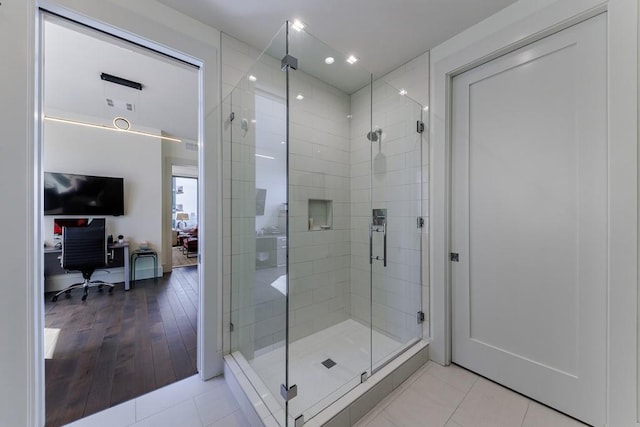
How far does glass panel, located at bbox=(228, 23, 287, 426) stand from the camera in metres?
1.66

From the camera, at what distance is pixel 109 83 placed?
289 centimetres

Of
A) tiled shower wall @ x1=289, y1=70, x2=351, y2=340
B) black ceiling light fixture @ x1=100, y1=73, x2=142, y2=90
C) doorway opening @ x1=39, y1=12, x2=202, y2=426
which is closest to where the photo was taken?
doorway opening @ x1=39, y1=12, x2=202, y2=426

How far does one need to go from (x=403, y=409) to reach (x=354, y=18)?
9.07 feet

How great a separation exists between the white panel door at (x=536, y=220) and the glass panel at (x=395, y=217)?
13.5 inches

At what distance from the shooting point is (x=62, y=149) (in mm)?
3816

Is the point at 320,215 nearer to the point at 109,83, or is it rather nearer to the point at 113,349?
the point at 113,349

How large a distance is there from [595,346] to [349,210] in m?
2.10

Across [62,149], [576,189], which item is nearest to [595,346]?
[576,189]

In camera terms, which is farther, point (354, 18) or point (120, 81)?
point (120, 81)

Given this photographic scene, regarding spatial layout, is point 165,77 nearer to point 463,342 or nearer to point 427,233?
point 427,233

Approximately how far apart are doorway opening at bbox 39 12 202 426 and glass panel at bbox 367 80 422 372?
67.3 inches

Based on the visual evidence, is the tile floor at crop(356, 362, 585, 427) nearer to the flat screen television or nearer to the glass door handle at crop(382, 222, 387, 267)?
the glass door handle at crop(382, 222, 387, 267)

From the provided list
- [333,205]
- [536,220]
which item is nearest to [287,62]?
[333,205]

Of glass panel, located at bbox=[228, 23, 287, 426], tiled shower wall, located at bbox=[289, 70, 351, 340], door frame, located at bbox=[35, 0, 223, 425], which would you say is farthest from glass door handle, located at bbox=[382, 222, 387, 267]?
door frame, located at bbox=[35, 0, 223, 425]
